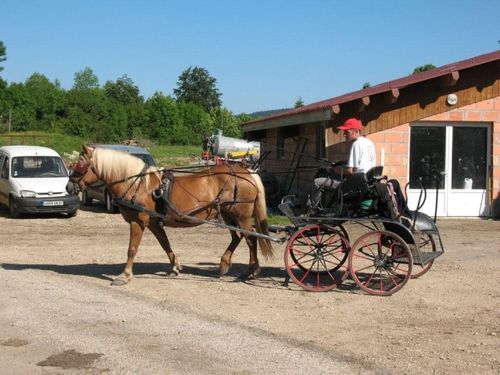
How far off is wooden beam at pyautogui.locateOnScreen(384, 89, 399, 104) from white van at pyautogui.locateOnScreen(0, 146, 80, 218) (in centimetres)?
843

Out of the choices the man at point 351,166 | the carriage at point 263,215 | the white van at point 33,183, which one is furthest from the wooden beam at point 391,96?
the white van at point 33,183

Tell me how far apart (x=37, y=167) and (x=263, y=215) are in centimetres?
1129

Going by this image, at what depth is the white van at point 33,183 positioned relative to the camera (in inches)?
682

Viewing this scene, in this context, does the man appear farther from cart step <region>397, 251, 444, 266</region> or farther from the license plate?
the license plate

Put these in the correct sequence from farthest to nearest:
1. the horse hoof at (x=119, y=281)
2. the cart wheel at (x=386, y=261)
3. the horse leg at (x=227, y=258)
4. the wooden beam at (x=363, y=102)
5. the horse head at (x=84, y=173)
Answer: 1. the wooden beam at (x=363, y=102)
2. the horse leg at (x=227, y=258)
3. the horse head at (x=84, y=173)
4. the horse hoof at (x=119, y=281)
5. the cart wheel at (x=386, y=261)

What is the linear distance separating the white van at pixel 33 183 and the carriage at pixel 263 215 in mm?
8810

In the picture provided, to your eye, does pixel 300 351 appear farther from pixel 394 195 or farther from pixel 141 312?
pixel 394 195

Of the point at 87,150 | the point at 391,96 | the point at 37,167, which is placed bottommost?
the point at 37,167

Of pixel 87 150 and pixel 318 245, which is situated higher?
Answer: pixel 87 150

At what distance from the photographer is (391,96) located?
50.5ft

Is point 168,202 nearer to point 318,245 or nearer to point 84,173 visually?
point 84,173

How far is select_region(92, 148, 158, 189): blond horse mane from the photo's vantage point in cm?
894

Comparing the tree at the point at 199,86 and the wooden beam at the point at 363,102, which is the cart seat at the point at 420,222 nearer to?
the wooden beam at the point at 363,102

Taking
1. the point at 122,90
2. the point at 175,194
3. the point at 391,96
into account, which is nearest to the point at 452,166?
the point at 391,96
